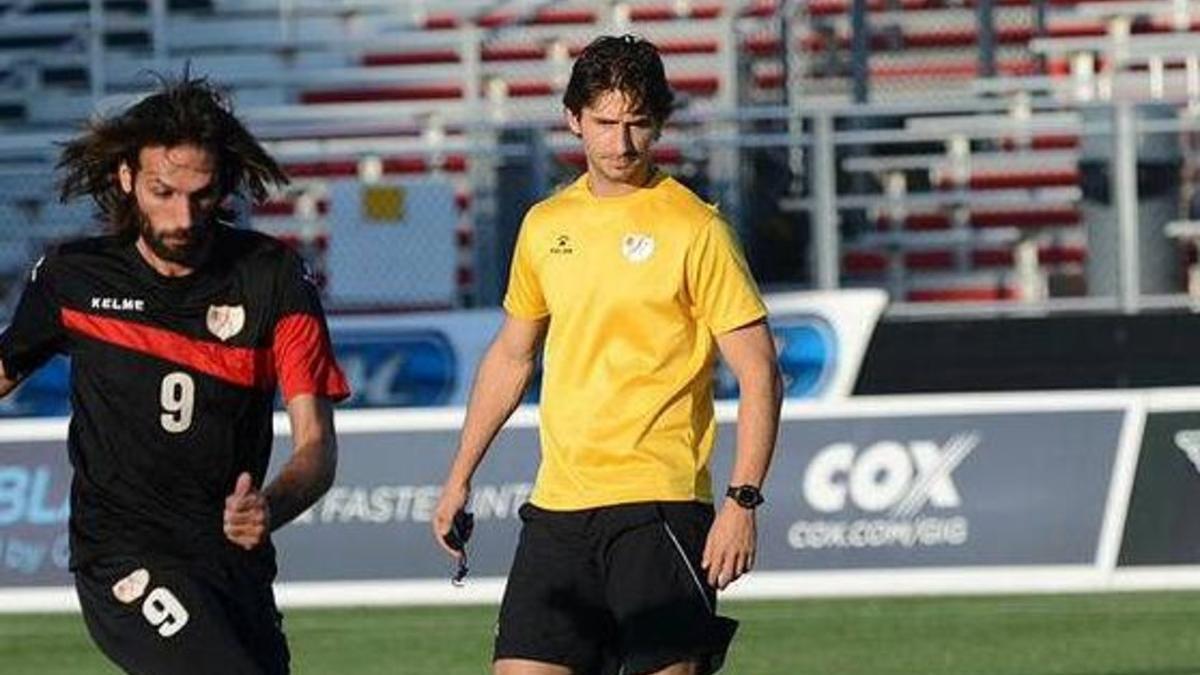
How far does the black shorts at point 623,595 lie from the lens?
807 centimetres

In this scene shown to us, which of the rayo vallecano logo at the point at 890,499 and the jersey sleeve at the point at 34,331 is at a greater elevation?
the jersey sleeve at the point at 34,331

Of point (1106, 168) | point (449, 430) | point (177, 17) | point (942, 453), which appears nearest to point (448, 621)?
point (449, 430)

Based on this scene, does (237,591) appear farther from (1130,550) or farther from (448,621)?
(1130,550)

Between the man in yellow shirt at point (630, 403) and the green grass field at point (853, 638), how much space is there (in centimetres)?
575

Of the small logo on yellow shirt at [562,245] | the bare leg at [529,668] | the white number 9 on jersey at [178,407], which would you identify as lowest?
the bare leg at [529,668]

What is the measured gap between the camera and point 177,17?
27.2 m

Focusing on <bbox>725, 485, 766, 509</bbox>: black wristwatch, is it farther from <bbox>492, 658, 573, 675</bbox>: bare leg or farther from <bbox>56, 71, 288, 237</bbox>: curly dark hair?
<bbox>56, 71, 288, 237</bbox>: curly dark hair

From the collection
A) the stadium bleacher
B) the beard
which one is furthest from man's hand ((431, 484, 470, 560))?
the stadium bleacher

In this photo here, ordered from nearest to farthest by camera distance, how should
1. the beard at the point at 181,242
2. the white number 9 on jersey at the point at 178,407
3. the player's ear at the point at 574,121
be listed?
the beard at the point at 181,242 → the white number 9 on jersey at the point at 178,407 → the player's ear at the point at 574,121

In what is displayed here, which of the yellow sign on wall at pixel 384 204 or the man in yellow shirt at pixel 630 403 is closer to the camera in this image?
→ the man in yellow shirt at pixel 630 403

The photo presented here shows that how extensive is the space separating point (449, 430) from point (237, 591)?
10551 millimetres

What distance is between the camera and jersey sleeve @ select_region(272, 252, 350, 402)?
24.4 feet

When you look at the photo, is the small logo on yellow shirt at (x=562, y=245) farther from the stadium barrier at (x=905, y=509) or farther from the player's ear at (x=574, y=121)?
the stadium barrier at (x=905, y=509)

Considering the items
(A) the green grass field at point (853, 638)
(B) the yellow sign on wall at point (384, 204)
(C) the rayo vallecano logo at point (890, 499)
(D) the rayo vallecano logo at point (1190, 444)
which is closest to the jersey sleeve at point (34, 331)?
(A) the green grass field at point (853, 638)
